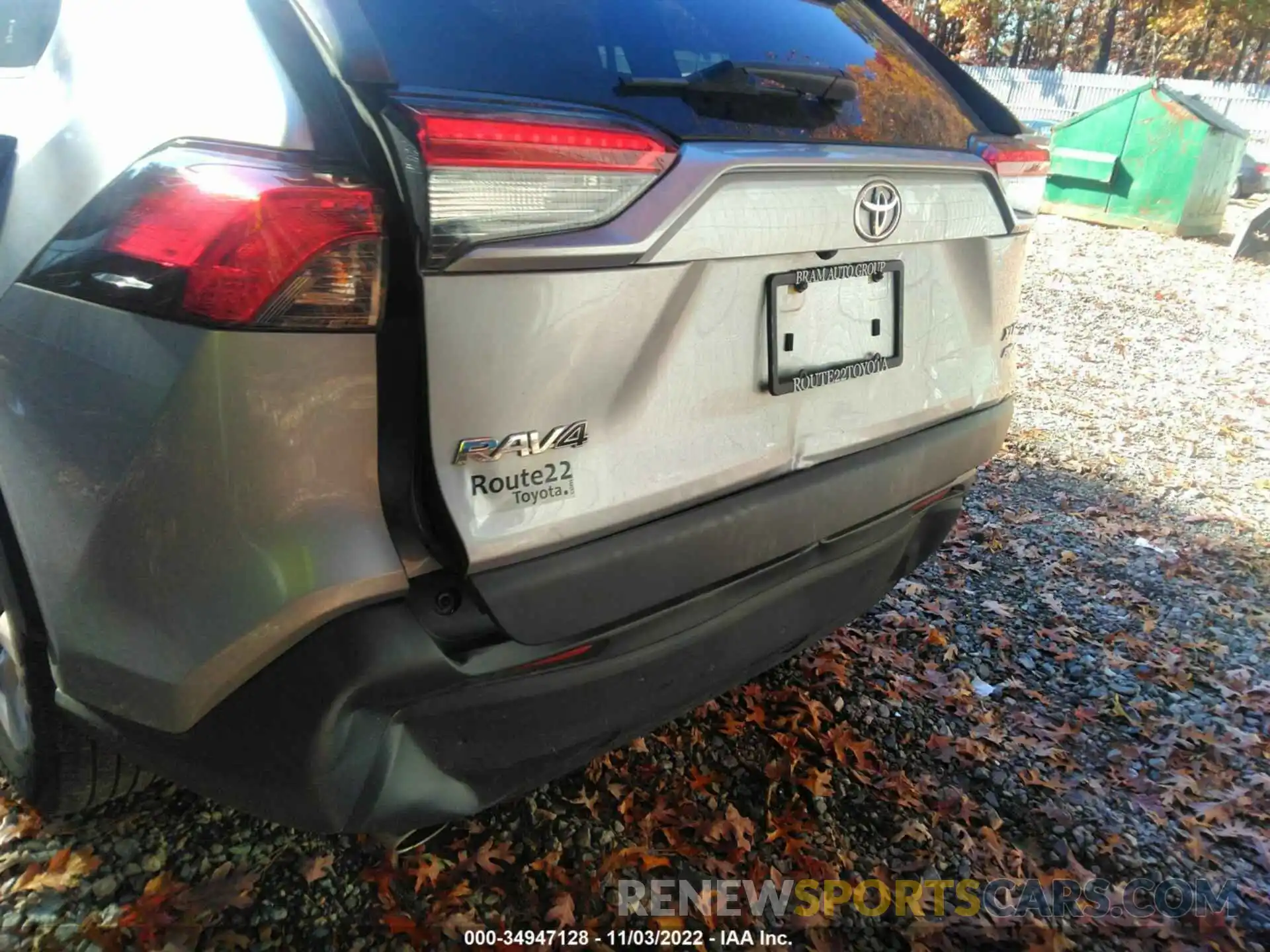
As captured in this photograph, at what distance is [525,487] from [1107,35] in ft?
114

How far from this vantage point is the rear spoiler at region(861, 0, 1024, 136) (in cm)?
224

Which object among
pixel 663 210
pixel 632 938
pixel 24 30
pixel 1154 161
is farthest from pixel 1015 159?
pixel 1154 161

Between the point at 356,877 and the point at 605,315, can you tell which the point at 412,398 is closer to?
the point at 605,315

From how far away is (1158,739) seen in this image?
2803 millimetres

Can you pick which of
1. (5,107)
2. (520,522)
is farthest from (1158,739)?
(5,107)

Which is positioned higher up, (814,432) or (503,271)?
(503,271)

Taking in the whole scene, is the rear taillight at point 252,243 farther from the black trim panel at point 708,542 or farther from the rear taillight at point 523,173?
the black trim panel at point 708,542

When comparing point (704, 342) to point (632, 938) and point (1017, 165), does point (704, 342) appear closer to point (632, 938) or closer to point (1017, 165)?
point (1017, 165)

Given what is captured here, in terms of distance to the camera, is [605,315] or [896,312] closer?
[605,315]

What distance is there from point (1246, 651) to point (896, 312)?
2.41 meters

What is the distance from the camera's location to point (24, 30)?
1.76 m

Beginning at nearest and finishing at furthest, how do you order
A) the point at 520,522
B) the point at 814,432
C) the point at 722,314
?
the point at 520,522, the point at 722,314, the point at 814,432

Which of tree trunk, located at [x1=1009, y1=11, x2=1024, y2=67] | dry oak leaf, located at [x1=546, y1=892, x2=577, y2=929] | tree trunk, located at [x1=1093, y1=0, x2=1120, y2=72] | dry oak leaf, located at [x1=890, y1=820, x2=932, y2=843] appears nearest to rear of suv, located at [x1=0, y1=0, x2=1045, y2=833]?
dry oak leaf, located at [x1=546, y1=892, x2=577, y2=929]

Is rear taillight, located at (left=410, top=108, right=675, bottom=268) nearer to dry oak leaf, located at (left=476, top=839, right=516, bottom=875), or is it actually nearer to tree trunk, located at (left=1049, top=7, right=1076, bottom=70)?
dry oak leaf, located at (left=476, top=839, right=516, bottom=875)
